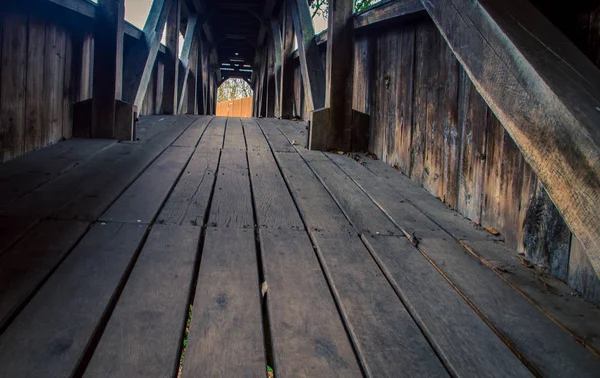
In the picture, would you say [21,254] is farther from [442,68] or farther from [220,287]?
[442,68]

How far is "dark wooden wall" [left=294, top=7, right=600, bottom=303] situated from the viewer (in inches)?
65.2

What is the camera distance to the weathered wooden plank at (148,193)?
194cm

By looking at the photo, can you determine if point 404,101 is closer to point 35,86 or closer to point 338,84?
point 338,84

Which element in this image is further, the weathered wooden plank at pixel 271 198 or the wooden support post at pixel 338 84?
the wooden support post at pixel 338 84

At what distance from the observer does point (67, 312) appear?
1.21 metres

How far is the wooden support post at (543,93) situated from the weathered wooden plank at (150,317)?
3.27 feet

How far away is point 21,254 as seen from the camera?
1.50 meters

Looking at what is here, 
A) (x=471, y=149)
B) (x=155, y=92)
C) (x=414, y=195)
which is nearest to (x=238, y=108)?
(x=155, y=92)

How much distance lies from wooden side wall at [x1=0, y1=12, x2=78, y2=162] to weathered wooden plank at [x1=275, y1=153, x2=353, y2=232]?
157 centimetres

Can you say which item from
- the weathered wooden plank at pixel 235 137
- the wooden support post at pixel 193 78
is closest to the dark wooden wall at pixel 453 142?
the weathered wooden plank at pixel 235 137

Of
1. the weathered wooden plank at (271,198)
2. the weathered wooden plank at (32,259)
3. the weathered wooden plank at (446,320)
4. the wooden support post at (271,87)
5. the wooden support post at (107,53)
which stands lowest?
the weathered wooden plank at (446,320)

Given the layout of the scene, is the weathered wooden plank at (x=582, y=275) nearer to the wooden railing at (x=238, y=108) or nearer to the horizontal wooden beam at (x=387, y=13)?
the horizontal wooden beam at (x=387, y=13)

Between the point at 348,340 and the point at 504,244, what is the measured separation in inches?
41.1

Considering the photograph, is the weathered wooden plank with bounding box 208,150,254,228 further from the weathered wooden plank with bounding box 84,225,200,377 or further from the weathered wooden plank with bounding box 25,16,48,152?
the weathered wooden plank with bounding box 25,16,48,152
